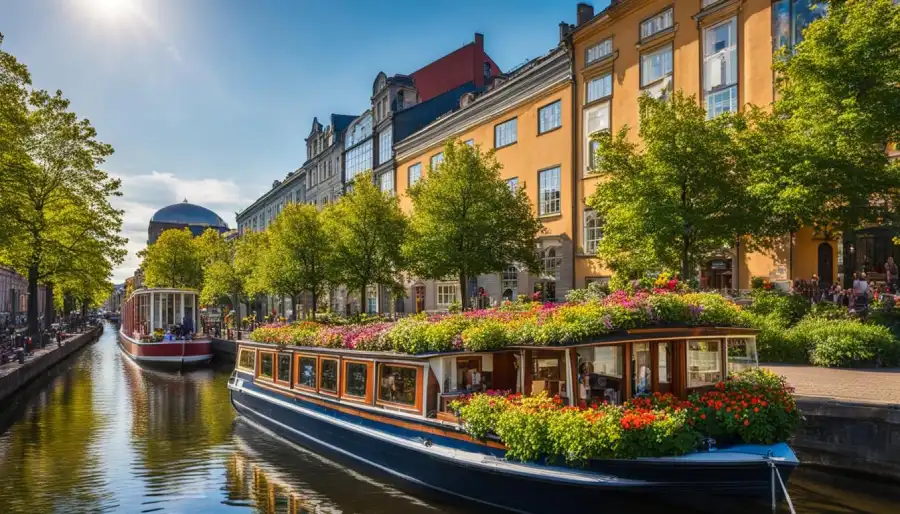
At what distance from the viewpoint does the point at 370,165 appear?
5184cm

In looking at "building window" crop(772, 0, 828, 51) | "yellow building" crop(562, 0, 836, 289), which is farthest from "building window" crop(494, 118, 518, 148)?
"building window" crop(772, 0, 828, 51)

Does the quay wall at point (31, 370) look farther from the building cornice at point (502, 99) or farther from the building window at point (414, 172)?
the building cornice at point (502, 99)

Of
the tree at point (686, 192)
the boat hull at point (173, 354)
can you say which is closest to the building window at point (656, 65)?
the tree at point (686, 192)

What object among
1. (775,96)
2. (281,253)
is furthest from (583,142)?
(281,253)

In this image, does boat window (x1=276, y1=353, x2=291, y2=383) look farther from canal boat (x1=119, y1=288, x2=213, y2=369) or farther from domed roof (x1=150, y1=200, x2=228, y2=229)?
domed roof (x1=150, y1=200, x2=228, y2=229)

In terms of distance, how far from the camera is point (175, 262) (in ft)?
236

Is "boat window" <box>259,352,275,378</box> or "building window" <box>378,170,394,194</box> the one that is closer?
"boat window" <box>259,352,275,378</box>

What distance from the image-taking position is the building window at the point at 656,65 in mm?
27672

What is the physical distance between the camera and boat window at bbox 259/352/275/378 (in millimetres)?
19656

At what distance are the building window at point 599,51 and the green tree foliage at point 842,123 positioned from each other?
32.7 feet

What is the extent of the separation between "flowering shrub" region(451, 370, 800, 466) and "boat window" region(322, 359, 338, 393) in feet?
19.2

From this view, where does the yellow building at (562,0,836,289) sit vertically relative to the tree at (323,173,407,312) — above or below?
above

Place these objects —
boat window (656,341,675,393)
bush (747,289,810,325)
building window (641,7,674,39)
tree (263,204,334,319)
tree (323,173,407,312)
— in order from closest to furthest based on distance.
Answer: boat window (656,341,675,393), bush (747,289,810,325), building window (641,7,674,39), tree (323,173,407,312), tree (263,204,334,319)

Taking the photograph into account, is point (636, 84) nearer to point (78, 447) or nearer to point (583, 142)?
point (583, 142)
